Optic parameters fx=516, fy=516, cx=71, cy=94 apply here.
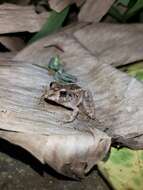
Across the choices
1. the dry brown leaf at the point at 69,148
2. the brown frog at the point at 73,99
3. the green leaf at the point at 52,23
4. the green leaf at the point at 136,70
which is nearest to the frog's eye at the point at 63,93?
the brown frog at the point at 73,99

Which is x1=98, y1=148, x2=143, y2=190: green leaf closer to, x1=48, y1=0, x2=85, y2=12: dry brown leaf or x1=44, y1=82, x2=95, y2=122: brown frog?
x1=44, y1=82, x2=95, y2=122: brown frog

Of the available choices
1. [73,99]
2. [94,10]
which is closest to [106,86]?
[73,99]

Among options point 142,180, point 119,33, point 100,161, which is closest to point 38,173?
point 100,161

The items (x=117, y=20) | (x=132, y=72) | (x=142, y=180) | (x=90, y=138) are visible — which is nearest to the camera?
(x=90, y=138)

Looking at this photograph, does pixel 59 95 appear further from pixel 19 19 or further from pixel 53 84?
pixel 19 19

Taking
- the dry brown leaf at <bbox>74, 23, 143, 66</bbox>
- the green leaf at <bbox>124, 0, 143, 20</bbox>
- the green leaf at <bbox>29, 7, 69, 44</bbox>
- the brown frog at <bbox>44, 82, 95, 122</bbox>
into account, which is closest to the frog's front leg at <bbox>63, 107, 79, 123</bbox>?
the brown frog at <bbox>44, 82, 95, 122</bbox>

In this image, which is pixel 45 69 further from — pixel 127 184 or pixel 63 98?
pixel 127 184
